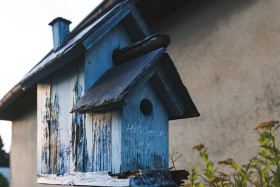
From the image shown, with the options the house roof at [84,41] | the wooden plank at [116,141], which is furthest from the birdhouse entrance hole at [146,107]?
the house roof at [84,41]

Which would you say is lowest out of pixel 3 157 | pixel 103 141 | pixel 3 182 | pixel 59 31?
pixel 3 182

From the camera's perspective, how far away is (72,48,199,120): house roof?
179 centimetres

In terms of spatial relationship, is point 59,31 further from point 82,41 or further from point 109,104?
point 109,104

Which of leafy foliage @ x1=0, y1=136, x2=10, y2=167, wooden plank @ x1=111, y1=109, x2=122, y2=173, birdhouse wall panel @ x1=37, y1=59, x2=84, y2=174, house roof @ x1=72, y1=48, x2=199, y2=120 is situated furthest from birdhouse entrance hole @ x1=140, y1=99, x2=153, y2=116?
leafy foliage @ x1=0, y1=136, x2=10, y2=167

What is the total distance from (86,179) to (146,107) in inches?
23.8

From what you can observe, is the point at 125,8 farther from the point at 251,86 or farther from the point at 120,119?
the point at 251,86

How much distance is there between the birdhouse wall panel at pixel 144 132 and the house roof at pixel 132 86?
0.09 metres

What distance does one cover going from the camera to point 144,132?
6.50 ft

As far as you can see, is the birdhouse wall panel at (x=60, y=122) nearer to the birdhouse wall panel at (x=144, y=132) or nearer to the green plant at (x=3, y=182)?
the birdhouse wall panel at (x=144, y=132)

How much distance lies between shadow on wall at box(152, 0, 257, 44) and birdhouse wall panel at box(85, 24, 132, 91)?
8.10 ft

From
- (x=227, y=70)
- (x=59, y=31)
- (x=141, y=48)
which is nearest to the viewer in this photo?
(x=141, y=48)

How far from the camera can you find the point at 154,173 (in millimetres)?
1784

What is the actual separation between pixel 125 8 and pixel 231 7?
8.32ft

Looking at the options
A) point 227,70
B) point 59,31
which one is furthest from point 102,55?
point 227,70
